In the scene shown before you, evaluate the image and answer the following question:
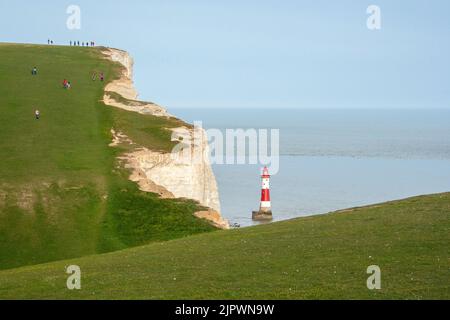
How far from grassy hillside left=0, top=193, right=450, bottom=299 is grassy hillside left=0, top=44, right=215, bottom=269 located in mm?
6411

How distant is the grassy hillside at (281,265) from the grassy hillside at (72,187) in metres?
6.41

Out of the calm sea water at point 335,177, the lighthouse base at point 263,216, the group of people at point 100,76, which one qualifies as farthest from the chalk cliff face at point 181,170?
the group of people at point 100,76

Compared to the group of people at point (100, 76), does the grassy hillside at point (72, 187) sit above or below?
below

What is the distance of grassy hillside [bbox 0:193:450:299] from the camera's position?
20.1m

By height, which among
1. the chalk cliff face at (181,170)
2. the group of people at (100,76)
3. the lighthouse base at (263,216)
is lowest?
the lighthouse base at (263,216)

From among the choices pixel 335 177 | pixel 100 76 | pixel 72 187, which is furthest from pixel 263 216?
pixel 335 177

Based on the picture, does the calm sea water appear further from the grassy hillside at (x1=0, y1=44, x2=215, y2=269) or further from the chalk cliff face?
the grassy hillside at (x1=0, y1=44, x2=215, y2=269)

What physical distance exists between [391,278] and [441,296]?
1.76 m

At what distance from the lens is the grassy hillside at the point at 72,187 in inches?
1336

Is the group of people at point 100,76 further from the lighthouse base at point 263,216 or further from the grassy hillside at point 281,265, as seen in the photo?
the grassy hillside at point 281,265

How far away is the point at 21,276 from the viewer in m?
24.1

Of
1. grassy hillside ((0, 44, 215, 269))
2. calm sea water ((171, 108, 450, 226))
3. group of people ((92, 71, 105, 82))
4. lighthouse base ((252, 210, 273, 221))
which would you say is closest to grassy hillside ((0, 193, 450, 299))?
grassy hillside ((0, 44, 215, 269))

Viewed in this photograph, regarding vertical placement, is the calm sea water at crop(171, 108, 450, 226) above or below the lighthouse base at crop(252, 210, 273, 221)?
above
